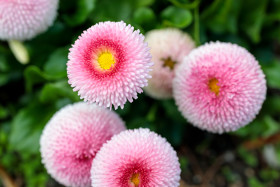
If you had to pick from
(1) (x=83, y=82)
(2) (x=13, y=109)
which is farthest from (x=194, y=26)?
(2) (x=13, y=109)

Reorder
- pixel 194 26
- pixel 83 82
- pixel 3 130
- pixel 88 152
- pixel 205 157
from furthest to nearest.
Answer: pixel 205 157 → pixel 3 130 → pixel 194 26 → pixel 88 152 → pixel 83 82

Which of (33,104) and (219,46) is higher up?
(219,46)

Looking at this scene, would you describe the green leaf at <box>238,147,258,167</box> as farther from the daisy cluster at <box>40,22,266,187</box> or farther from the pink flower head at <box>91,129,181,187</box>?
the pink flower head at <box>91,129,181,187</box>

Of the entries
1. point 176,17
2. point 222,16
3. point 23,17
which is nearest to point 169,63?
point 176,17

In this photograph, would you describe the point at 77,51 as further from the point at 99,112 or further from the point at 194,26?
the point at 194,26

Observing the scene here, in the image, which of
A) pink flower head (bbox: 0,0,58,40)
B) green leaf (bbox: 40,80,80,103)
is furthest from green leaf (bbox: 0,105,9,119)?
pink flower head (bbox: 0,0,58,40)
